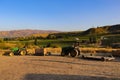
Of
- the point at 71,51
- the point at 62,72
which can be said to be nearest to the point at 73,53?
the point at 71,51

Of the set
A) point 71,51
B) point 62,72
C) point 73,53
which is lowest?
point 62,72

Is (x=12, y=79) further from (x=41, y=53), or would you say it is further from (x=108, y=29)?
(x=108, y=29)

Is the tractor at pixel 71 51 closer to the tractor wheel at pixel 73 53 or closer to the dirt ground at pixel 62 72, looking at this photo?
the tractor wheel at pixel 73 53

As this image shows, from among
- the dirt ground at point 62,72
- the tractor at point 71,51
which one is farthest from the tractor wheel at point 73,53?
the dirt ground at point 62,72

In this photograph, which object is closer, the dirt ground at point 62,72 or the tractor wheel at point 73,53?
the dirt ground at point 62,72

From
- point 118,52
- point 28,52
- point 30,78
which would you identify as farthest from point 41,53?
point 30,78

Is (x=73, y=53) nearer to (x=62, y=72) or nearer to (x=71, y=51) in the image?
(x=71, y=51)

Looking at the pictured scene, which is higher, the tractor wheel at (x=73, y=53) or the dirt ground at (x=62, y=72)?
the tractor wheel at (x=73, y=53)

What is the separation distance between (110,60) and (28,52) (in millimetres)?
13655

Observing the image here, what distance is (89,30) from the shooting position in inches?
5300

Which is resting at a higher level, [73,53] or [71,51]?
[71,51]

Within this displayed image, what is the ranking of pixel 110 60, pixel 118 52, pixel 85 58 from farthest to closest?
pixel 118 52
pixel 85 58
pixel 110 60

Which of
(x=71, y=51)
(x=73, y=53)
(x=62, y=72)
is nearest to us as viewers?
(x=62, y=72)

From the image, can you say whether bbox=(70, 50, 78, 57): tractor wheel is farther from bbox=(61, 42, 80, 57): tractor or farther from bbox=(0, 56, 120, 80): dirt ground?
bbox=(0, 56, 120, 80): dirt ground
